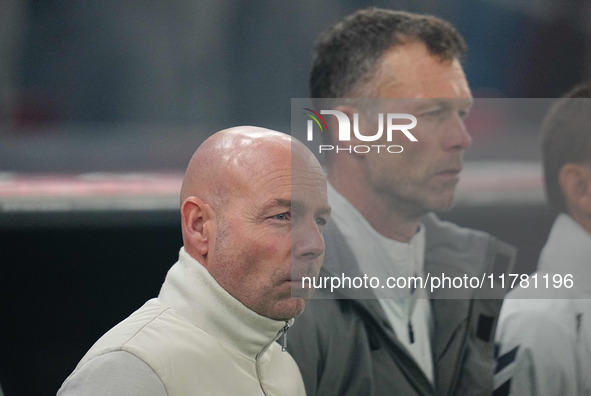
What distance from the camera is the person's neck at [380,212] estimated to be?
1.73 meters

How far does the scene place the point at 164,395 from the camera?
1.30 meters

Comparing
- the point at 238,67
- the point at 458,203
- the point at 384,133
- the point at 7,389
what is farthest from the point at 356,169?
the point at 238,67

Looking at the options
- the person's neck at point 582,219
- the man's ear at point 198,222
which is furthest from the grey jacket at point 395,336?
the man's ear at point 198,222

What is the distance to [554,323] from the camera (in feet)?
5.63

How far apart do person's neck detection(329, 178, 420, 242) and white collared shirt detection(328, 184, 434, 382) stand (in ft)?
0.03

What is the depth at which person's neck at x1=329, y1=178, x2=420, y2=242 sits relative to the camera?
1729 millimetres

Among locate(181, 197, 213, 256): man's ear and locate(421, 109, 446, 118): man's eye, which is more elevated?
locate(421, 109, 446, 118): man's eye

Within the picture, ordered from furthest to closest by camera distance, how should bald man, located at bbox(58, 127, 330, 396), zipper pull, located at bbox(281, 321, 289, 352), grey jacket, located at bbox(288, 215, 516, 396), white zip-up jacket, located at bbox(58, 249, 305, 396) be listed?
grey jacket, located at bbox(288, 215, 516, 396)
zipper pull, located at bbox(281, 321, 289, 352)
bald man, located at bbox(58, 127, 330, 396)
white zip-up jacket, located at bbox(58, 249, 305, 396)

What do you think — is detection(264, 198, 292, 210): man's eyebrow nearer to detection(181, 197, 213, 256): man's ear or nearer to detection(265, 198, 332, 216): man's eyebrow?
detection(265, 198, 332, 216): man's eyebrow

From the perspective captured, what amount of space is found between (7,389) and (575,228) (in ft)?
4.29

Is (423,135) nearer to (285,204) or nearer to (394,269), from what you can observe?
(394,269)

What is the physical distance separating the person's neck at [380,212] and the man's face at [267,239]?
0.76ft

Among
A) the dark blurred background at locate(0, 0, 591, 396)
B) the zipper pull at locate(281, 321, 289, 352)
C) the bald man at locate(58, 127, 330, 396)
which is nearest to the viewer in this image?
the bald man at locate(58, 127, 330, 396)

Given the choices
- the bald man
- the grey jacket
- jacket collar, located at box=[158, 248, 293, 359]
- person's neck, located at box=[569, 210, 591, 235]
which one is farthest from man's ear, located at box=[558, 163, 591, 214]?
jacket collar, located at box=[158, 248, 293, 359]
